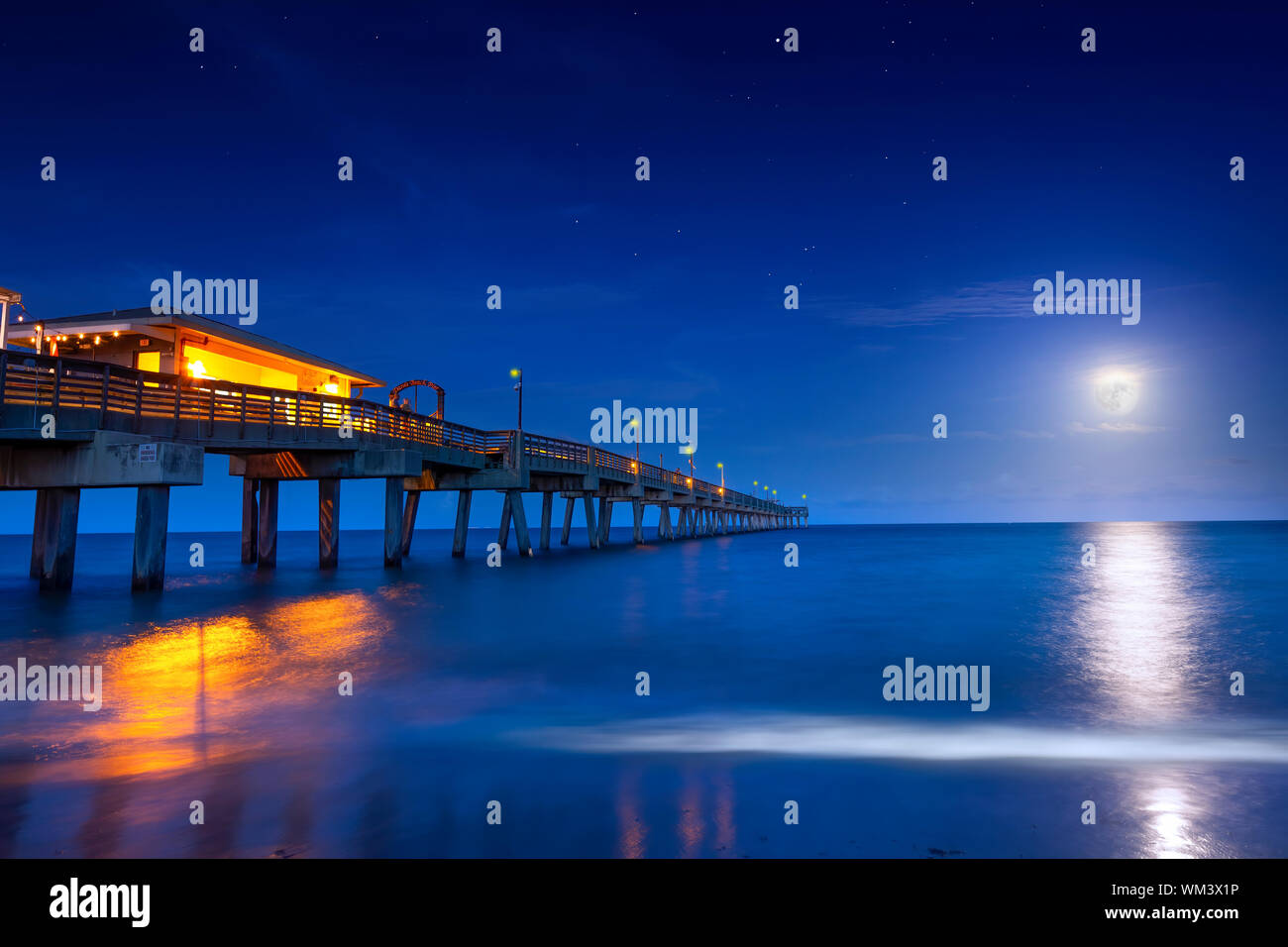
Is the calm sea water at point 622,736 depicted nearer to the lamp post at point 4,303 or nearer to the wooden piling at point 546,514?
the lamp post at point 4,303

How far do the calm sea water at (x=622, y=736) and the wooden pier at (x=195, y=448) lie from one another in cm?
317

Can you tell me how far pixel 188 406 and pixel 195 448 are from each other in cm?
217

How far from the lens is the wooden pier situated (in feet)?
49.5

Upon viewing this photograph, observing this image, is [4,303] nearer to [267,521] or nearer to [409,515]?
[267,521]

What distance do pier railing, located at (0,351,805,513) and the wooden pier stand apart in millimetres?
31

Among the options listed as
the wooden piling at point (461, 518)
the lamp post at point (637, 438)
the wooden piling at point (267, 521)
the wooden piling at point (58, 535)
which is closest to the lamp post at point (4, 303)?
the wooden piling at point (58, 535)

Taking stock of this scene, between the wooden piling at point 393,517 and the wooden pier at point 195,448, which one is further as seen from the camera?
the wooden piling at point 393,517

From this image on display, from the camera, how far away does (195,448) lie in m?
16.5

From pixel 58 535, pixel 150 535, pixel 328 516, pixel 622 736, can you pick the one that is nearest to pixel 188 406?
pixel 150 535

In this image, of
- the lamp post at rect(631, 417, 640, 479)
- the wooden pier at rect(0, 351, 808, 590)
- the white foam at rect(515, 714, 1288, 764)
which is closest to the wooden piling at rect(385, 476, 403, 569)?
the wooden pier at rect(0, 351, 808, 590)

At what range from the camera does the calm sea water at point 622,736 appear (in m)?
4.99

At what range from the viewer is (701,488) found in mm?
74688

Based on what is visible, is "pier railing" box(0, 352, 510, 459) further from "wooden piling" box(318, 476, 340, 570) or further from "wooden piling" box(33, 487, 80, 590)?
"wooden piling" box(33, 487, 80, 590)

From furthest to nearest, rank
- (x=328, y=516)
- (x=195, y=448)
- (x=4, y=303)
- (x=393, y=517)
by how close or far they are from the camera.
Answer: (x=393, y=517), (x=328, y=516), (x=4, y=303), (x=195, y=448)
